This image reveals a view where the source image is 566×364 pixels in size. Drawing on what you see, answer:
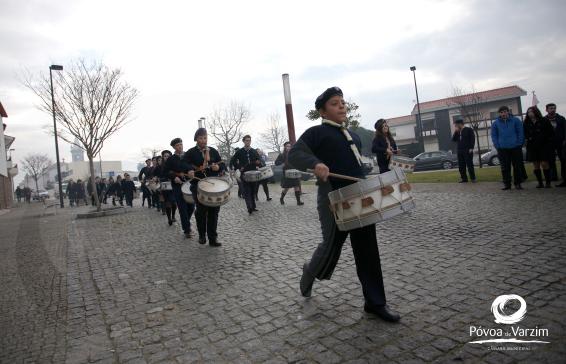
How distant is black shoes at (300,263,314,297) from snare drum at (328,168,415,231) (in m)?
0.80

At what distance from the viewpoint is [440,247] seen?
523 centimetres

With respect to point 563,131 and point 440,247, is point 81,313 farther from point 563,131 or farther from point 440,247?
point 563,131

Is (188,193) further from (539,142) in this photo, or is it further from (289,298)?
(539,142)

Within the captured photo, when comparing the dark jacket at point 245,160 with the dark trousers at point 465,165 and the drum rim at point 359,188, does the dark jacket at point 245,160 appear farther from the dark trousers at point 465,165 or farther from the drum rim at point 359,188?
the drum rim at point 359,188

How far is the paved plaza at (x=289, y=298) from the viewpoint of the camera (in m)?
2.91

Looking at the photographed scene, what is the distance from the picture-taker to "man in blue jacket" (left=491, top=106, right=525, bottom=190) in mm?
9602

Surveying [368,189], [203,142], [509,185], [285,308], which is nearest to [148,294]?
[285,308]

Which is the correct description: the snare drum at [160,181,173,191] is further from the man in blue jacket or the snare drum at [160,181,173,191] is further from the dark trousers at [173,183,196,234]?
the man in blue jacket

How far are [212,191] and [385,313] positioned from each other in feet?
13.0

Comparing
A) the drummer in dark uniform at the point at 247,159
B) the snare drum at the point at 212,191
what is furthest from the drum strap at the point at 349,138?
the drummer in dark uniform at the point at 247,159

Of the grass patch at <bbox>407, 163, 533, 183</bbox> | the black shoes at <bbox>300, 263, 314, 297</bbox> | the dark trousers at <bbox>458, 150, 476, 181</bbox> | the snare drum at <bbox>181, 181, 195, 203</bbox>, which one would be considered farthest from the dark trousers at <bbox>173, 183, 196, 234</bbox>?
the grass patch at <bbox>407, 163, 533, 183</bbox>

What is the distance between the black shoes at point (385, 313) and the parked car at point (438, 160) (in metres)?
28.4

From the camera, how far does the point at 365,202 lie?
3146 millimetres

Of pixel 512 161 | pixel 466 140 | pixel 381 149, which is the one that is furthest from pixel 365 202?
pixel 466 140
